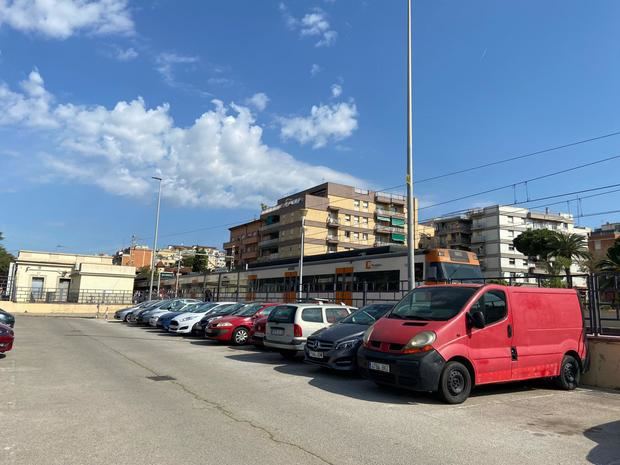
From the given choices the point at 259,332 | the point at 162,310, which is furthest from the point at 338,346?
the point at 162,310

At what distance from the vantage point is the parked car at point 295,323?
39.1 ft

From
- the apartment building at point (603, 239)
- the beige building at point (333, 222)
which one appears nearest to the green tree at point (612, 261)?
the apartment building at point (603, 239)

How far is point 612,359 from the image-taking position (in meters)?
9.62

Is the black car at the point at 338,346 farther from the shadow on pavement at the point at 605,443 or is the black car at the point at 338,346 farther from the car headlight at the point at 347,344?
the shadow on pavement at the point at 605,443

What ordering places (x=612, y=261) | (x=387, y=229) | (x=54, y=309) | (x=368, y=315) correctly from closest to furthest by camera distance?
(x=368, y=315) → (x=612, y=261) → (x=54, y=309) → (x=387, y=229)

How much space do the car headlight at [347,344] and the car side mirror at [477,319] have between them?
2789 millimetres

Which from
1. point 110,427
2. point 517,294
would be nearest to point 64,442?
point 110,427

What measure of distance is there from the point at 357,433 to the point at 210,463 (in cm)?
189

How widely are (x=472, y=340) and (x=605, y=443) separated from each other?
7.77ft

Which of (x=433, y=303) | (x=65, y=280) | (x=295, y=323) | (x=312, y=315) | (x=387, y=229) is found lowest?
(x=295, y=323)

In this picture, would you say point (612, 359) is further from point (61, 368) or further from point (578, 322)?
point (61, 368)

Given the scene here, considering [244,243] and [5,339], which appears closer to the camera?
[5,339]

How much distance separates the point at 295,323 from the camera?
12.0 meters

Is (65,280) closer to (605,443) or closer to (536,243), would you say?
(605,443)
